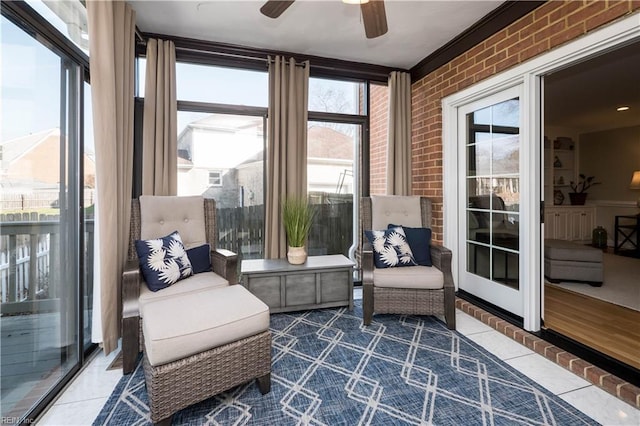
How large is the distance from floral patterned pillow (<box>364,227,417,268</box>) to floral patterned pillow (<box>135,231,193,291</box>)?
156 centimetres

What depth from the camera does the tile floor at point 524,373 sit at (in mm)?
1597

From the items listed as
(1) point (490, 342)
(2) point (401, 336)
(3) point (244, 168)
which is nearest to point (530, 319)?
(1) point (490, 342)

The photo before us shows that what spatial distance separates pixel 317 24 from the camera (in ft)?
9.28

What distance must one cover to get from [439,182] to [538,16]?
5.30 feet

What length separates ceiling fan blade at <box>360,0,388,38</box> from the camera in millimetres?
1862

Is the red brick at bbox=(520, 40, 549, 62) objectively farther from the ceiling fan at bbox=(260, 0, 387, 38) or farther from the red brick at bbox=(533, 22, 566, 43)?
the ceiling fan at bbox=(260, 0, 387, 38)

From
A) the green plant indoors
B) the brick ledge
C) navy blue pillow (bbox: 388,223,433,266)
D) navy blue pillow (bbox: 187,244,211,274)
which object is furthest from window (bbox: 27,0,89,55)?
the brick ledge

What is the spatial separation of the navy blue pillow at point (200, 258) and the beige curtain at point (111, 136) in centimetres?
47

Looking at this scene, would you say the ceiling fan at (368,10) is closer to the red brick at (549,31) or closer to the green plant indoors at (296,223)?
the red brick at (549,31)

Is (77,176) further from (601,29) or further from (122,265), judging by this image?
(601,29)

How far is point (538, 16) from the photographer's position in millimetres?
2266

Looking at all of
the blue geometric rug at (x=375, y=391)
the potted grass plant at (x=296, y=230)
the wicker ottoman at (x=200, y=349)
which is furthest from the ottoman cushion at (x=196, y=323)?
the potted grass plant at (x=296, y=230)

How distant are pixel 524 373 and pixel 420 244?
1214 mm

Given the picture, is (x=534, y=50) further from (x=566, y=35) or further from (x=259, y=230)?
(x=259, y=230)
